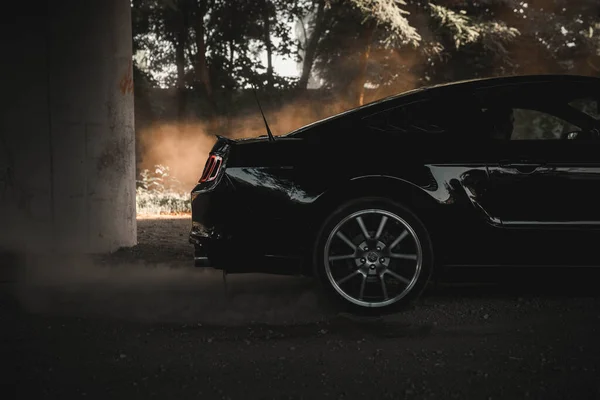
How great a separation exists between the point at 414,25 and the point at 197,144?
6.67 m

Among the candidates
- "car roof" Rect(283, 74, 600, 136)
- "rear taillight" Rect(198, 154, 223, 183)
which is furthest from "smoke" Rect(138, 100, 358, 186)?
"car roof" Rect(283, 74, 600, 136)

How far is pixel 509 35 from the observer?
2055 cm

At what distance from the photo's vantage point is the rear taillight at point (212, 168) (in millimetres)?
5242

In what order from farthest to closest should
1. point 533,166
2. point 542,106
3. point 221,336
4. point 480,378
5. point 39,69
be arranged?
point 39,69
point 542,106
point 533,166
point 221,336
point 480,378

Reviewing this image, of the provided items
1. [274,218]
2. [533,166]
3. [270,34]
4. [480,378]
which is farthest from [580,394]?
[270,34]

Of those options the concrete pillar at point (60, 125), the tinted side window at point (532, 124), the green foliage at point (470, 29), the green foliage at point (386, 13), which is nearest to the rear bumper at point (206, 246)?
the concrete pillar at point (60, 125)

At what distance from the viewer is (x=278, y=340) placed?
4.67 m

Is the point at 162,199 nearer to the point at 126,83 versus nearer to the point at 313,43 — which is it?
the point at 126,83

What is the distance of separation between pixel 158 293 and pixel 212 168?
4.13 feet

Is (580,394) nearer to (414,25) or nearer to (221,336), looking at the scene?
(221,336)

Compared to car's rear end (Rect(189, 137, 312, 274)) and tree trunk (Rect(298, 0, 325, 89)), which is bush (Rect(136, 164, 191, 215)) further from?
car's rear end (Rect(189, 137, 312, 274))

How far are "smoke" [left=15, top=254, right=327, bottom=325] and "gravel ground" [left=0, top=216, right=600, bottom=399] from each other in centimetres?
2

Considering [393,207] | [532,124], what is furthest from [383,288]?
[532,124]

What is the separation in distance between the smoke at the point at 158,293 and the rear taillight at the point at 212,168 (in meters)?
0.92
